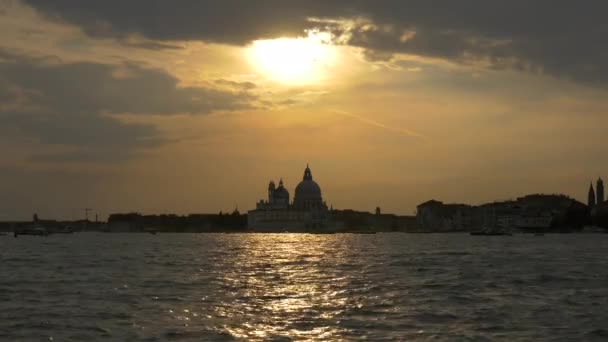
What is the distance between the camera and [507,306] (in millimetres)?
32250

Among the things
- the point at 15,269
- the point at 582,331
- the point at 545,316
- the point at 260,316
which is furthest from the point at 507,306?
the point at 15,269

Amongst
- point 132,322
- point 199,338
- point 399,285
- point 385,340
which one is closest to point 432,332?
point 385,340

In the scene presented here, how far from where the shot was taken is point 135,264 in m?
60.8

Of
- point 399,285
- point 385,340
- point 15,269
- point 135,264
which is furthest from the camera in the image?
point 135,264

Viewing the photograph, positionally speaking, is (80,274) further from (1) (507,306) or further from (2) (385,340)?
(2) (385,340)

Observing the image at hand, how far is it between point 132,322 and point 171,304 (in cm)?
478

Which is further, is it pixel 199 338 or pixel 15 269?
pixel 15 269

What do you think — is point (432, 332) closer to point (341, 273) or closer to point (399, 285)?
point (399, 285)

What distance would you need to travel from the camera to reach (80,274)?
4956cm

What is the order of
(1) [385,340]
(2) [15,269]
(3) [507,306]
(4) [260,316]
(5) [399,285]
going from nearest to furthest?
(1) [385,340] < (4) [260,316] < (3) [507,306] < (5) [399,285] < (2) [15,269]

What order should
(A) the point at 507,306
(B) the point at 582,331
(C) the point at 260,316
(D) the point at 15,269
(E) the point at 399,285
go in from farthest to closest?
1. (D) the point at 15,269
2. (E) the point at 399,285
3. (A) the point at 507,306
4. (C) the point at 260,316
5. (B) the point at 582,331

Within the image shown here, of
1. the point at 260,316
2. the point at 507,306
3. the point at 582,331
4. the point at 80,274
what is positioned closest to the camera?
the point at 582,331

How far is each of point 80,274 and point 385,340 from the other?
93.5ft

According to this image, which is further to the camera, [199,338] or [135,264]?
[135,264]
